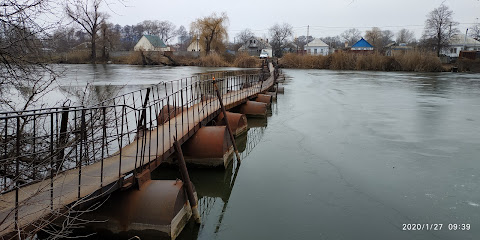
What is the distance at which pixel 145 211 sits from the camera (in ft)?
15.9

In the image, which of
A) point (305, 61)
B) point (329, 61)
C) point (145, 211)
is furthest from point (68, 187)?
point (305, 61)

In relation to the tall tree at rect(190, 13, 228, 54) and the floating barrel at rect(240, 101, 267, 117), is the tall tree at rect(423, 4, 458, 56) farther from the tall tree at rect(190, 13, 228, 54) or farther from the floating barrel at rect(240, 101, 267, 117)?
the floating barrel at rect(240, 101, 267, 117)

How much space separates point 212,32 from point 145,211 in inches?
2527

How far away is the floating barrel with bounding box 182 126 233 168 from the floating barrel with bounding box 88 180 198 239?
292cm

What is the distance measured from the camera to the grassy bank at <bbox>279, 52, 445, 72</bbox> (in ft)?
163

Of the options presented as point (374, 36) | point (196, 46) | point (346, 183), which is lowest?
point (346, 183)

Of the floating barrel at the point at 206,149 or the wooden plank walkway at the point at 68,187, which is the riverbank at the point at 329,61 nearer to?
the floating barrel at the point at 206,149

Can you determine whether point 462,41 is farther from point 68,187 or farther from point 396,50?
→ point 68,187

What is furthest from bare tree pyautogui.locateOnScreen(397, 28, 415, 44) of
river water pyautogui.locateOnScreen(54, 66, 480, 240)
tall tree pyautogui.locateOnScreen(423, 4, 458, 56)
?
river water pyautogui.locateOnScreen(54, 66, 480, 240)

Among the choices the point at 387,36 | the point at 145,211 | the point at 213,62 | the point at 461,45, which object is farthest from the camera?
the point at 387,36

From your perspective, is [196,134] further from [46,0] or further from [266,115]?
[266,115]

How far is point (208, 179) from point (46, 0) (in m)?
4.43

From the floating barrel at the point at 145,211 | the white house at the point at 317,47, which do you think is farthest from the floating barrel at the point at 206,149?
the white house at the point at 317,47

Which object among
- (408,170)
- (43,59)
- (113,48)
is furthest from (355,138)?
(113,48)
